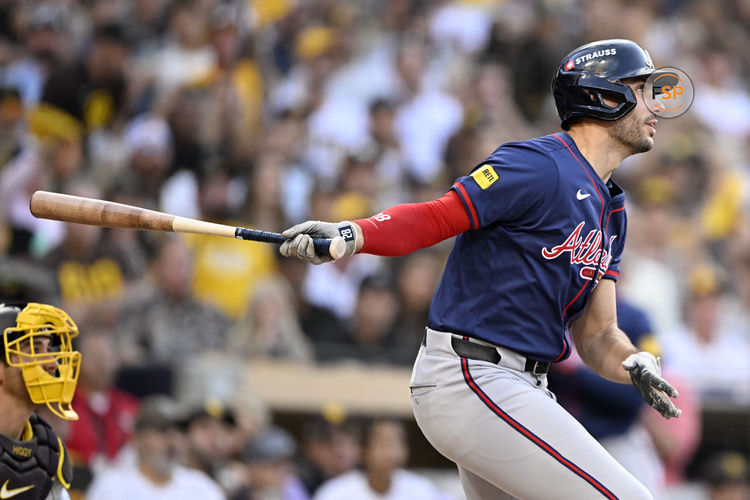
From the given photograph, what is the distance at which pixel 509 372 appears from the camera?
3.63 meters

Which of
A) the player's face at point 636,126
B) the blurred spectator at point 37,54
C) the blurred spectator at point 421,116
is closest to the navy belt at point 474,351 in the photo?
the player's face at point 636,126

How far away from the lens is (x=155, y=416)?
6219 millimetres

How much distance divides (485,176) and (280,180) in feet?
16.9

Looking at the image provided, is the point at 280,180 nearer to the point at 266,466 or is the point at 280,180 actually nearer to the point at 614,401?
the point at 266,466

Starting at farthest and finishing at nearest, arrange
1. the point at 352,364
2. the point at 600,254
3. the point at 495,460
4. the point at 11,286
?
1. the point at 352,364
2. the point at 11,286
3. the point at 600,254
4. the point at 495,460

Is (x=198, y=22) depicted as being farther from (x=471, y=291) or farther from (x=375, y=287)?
(x=471, y=291)

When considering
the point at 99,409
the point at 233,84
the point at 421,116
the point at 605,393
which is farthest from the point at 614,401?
the point at 421,116

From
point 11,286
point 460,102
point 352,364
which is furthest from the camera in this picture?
point 460,102

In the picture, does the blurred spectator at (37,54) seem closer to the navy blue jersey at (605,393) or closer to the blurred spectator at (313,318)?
the blurred spectator at (313,318)

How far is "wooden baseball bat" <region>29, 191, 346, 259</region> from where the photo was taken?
3594mm

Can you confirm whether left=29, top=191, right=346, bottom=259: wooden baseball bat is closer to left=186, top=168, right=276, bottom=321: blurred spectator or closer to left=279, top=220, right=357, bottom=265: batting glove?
left=279, top=220, right=357, bottom=265: batting glove

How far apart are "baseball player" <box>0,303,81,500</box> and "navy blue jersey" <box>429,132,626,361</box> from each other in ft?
4.46

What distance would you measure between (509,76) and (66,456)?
7999 millimetres

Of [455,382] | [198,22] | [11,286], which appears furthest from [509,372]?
[198,22]
